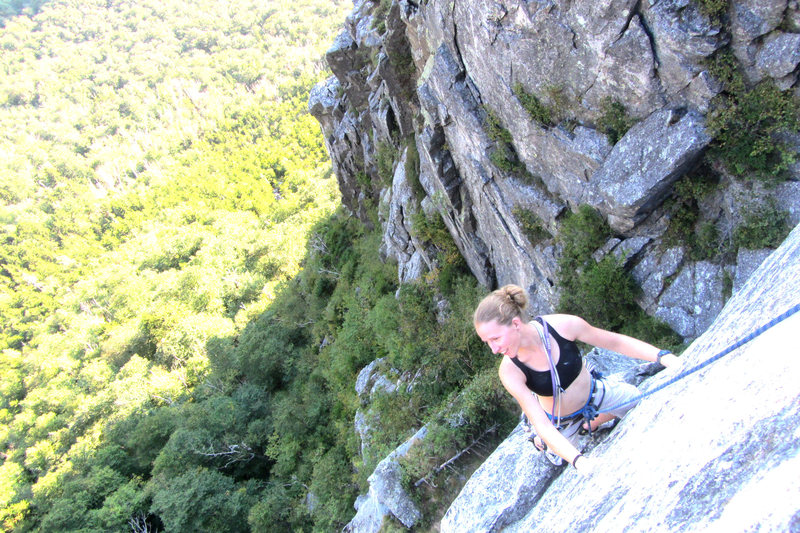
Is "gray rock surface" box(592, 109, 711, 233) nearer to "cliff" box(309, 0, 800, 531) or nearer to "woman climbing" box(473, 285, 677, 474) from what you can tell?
"cliff" box(309, 0, 800, 531)

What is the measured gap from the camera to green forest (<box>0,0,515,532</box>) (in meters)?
20.7

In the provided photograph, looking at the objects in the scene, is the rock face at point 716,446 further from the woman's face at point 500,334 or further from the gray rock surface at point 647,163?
the gray rock surface at point 647,163

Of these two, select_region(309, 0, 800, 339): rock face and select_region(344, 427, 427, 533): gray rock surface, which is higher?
select_region(309, 0, 800, 339): rock face

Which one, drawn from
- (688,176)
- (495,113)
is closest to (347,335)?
(495,113)

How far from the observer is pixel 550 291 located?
1424 centimetres

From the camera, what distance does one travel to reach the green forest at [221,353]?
20.7 m

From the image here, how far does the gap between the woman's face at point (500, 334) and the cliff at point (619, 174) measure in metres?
1.59

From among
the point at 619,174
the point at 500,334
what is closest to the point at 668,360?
the point at 500,334

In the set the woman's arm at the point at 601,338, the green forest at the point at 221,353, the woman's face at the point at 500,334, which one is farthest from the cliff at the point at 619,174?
the green forest at the point at 221,353

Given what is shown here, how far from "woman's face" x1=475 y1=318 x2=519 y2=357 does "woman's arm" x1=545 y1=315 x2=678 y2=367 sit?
642 mm

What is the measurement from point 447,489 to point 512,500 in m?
5.89

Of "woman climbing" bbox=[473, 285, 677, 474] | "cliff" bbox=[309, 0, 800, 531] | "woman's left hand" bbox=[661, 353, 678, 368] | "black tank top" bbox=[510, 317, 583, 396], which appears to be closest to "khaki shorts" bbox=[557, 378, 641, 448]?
"woman climbing" bbox=[473, 285, 677, 474]

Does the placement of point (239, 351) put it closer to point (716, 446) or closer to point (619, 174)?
point (619, 174)

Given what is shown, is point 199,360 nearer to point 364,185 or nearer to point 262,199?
point 364,185
